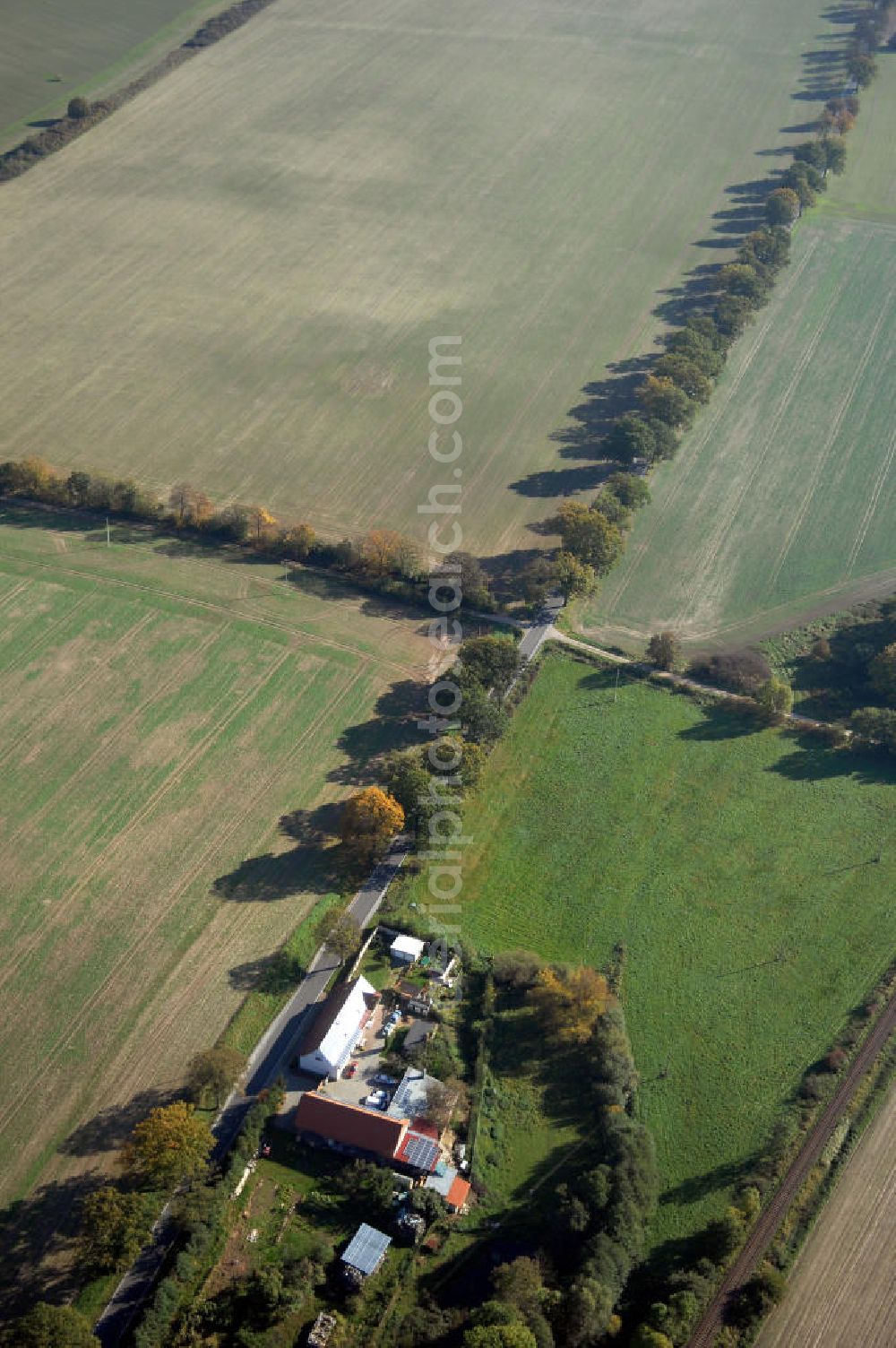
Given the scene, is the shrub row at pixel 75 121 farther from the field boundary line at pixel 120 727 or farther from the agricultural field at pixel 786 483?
the agricultural field at pixel 786 483

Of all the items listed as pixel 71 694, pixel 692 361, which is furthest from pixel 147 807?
pixel 692 361

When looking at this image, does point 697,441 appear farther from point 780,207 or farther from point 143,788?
point 143,788

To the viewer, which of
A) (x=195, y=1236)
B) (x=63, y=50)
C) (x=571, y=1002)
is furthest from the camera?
(x=63, y=50)

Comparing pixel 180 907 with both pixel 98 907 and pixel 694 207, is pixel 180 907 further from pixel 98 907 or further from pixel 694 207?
pixel 694 207

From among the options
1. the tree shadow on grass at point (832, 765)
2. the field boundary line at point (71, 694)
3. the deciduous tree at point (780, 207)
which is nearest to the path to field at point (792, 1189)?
the tree shadow on grass at point (832, 765)

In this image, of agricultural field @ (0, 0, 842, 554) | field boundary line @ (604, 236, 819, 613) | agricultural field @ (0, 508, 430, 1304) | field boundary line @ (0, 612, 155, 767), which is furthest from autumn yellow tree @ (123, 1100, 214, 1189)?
agricultural field @ (0, 0, 842, 554)

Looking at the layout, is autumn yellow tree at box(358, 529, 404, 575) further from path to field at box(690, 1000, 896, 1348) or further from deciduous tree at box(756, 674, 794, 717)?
path to field at box(690, 1000, 896, 1348)
